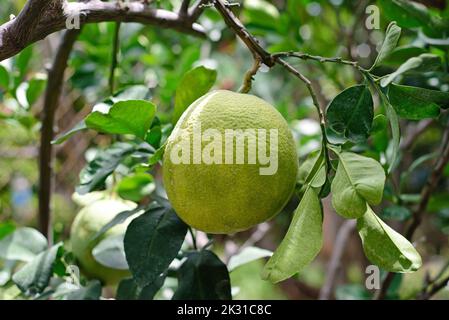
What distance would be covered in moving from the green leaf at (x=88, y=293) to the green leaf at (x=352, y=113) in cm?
31

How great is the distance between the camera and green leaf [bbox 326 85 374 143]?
0.43 metres

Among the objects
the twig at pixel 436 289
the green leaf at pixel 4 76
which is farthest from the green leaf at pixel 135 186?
the twig at pixel 436 289

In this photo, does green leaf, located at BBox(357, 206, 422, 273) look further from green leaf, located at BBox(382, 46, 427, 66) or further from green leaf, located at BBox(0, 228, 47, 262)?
green leaf, located at BBox(0, 228, 47, 262)

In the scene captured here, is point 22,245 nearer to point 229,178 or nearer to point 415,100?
point 229,178

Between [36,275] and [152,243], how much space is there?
0.52ft

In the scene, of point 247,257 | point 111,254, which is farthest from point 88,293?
point 247,257

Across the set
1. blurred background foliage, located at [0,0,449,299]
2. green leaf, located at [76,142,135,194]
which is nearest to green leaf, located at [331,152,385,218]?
blurred background foliage, located at [0,0,449,299]

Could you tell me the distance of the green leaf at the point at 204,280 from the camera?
0.55 meters

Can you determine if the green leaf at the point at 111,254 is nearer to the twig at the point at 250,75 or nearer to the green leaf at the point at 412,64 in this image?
the twig at the point at 250,75

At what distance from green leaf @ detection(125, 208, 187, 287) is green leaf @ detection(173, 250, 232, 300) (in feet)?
0.20

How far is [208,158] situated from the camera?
0.41 meters

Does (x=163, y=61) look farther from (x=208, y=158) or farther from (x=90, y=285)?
(x=208, y=158)

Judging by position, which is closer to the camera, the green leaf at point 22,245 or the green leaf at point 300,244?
the green leaf at point 300,244

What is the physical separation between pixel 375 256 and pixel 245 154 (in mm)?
110
